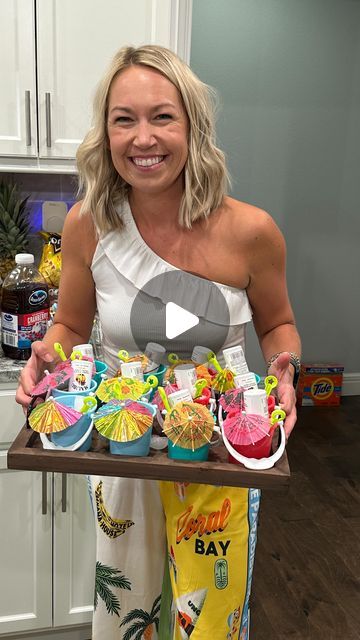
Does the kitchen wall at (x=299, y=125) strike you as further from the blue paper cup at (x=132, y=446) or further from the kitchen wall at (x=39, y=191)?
the blue paper cup at (x=132, y=446)

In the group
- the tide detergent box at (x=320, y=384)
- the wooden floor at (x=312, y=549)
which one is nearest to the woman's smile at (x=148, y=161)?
the wooden floor at (x=312, y=549)

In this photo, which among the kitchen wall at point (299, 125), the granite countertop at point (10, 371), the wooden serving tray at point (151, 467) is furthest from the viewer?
the kitchen wall at point (299, 125)

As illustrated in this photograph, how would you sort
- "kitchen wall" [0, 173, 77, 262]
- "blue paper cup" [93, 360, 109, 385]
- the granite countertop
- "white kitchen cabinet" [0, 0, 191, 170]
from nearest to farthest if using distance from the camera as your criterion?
1. "blue paper cup" [93, 360, 109, 385]
2. the granite countertop
3. "white kitchen cabinet" [0, 0, 191, 170]
4. "kitchen wall" [0, 173, 77, 262]

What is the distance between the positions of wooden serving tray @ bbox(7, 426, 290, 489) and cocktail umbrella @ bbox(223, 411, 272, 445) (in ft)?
0.16

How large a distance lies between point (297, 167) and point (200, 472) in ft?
9.73

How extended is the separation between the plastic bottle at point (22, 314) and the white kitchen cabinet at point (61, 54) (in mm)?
395

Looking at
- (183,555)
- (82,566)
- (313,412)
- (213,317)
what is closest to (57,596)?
(82,566)

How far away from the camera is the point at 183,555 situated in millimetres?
1246

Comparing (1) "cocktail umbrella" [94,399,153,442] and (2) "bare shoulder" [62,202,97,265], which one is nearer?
(1) "cocktail umbrella" [94,399,153,442]

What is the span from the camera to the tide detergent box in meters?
3.98

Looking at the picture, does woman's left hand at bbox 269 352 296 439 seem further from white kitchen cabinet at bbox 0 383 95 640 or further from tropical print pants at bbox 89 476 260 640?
white kitchen cabinet at bbox 0 383 95 640

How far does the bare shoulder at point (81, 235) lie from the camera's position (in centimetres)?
146

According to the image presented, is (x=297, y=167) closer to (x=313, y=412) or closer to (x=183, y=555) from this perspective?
(x=313, y=412)

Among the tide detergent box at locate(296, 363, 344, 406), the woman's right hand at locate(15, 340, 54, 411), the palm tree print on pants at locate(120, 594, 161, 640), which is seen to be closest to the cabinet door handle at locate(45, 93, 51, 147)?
the woman's right hand at locate(15, 340, 54, 411)
